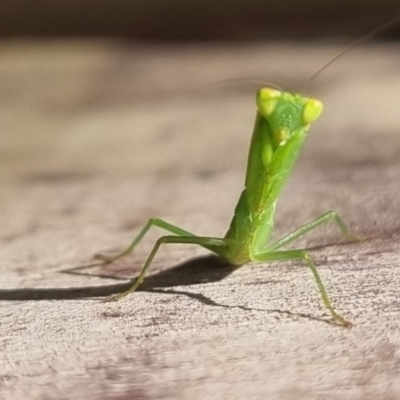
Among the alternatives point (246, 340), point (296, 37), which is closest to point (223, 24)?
point (296, 37)

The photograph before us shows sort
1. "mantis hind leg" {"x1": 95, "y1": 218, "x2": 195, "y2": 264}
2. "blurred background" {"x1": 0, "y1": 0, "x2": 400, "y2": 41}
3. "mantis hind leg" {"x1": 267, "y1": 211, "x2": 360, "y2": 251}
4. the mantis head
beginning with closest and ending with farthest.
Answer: the mantis head < "mantis hind leg" {"x1": 267, "y1": 211, "x2": 360, "y2": 251} < "mantis hind leg" {"x1": 95, "y1": 218, "x2": 195, "y2": 264} < "blurred background" {"x1": 0, "y1": 0, "x2": 400, "y2": 41}

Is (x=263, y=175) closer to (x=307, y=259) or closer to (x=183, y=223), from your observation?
(x=307, y=259)

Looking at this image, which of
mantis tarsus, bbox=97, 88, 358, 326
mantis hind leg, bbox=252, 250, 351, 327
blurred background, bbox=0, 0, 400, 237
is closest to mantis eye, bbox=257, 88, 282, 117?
mantis tarsus, bbox=97, 88, 358, 326

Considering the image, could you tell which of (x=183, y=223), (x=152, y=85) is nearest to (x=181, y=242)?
(x=183, y=223)

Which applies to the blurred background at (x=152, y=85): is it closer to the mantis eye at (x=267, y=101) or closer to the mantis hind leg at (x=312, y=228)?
the mantis hind leg at (x=312, y=228)

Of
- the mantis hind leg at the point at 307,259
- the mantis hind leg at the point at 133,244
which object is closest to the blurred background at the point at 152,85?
the mantis hind leg at the point at 133,244

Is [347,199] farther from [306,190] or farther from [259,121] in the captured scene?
[259,121]

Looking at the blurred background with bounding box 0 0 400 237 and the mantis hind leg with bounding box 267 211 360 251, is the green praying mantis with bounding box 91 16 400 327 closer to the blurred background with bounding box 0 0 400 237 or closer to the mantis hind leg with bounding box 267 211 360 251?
the mantis hind leg with bounding box 267 211 360 251
